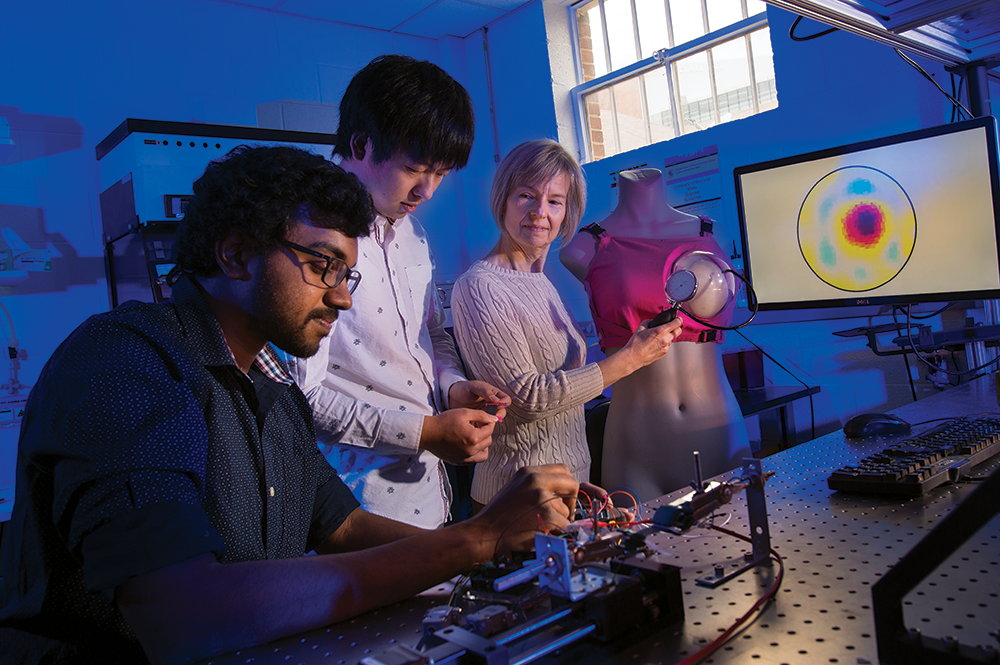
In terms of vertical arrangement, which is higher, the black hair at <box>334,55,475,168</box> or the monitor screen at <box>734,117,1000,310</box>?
the black hair at <box>334,55,475,168</box>

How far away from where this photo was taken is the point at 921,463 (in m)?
1.03

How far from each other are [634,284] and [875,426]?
624 mm

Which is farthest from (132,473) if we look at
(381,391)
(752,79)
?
(752,79)

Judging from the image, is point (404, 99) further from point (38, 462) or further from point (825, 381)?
point (825, 381)

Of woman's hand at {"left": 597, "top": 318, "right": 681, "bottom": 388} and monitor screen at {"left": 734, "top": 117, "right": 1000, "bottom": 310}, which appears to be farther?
woman's hand at {"left": 597, "top": 318, "right": 681, "bottom": 388}

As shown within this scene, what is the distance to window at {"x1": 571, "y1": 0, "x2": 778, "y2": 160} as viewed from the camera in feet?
10.9

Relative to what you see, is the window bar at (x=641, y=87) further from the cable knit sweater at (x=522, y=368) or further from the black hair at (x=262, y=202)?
the black hair at (x=262, y=202)

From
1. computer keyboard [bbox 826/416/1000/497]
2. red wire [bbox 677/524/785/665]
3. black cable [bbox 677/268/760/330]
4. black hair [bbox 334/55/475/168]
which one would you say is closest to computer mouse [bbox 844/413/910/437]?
computer keyboard [bbox 826/416/1000/497]

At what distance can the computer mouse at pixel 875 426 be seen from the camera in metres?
1.37

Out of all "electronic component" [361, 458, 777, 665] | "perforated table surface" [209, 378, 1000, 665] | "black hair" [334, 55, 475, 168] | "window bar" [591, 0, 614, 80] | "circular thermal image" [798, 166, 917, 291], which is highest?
"window bar" [591, 0, 614, 80]

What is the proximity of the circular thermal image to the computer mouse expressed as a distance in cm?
35

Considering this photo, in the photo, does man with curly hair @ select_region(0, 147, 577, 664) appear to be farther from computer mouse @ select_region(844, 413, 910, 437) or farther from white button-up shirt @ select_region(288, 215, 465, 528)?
computer mouse @ select_region(844, 413, 910, 437)

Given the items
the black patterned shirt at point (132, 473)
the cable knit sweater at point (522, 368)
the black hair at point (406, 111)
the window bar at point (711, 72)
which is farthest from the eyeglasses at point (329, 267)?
the window bar at point (711, 72)

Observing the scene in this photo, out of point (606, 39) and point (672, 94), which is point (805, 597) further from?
point (606, 39)
